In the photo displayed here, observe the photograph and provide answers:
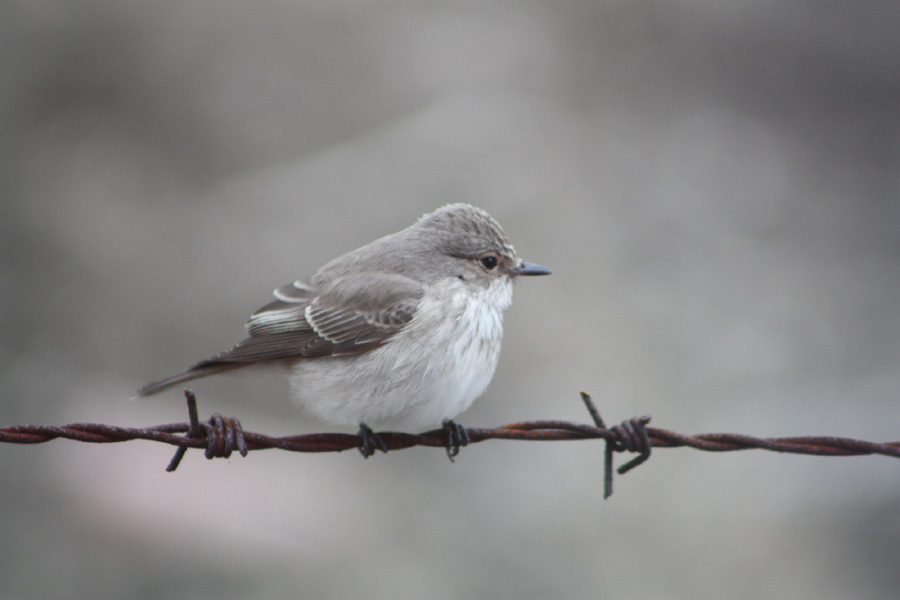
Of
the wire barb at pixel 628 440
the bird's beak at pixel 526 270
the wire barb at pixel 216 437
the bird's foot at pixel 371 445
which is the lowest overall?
the bird's foot at pixel 371 445

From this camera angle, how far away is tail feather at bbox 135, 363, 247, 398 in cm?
362

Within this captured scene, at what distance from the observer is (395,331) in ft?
12.1

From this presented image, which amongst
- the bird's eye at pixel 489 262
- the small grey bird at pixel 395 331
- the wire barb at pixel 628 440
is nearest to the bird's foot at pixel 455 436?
the small grey bird at pixel 395 331

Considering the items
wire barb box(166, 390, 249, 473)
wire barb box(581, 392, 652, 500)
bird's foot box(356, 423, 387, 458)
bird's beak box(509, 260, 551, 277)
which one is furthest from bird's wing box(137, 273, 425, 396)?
wire barb box(581, 392, 652, 500)

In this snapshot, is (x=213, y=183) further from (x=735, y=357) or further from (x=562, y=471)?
(x=735, y=357)

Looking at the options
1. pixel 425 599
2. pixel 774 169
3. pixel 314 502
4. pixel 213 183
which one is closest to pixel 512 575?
pixel 425 599

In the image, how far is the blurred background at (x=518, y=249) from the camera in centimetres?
626

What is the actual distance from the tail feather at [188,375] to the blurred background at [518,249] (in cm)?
307

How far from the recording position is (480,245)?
413 cm

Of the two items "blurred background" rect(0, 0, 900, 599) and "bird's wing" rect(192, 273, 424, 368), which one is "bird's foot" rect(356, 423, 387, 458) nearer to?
"bird's wing" rect(192, 273, 424, 368)

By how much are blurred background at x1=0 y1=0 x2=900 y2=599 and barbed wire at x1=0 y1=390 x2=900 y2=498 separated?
11.3 feet

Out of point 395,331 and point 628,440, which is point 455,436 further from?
point 628,440

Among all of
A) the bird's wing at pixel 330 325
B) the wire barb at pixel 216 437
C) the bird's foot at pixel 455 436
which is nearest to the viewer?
the wire barb at pixel 216 437

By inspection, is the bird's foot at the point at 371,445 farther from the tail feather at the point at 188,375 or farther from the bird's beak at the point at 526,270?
the bird's beak at the point at 526,270
